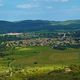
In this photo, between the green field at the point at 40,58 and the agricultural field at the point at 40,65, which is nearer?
the agricultural field at the point at 40,65

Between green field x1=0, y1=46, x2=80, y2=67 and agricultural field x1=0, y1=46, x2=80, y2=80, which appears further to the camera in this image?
green field x1=0, y1=46, x2=80, y2=67

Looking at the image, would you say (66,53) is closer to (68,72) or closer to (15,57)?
(15,57)

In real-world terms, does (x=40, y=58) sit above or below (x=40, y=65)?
above

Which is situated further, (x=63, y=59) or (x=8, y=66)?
(x=63, y=59)

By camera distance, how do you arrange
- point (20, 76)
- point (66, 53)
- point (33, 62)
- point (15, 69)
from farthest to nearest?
point (66, 53) < point (33, 62) < point (15, 69) < point (20, 76)

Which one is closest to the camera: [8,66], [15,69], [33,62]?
[15,69]

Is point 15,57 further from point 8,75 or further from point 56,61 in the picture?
point 8,75

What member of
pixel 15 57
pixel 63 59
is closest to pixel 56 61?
pixel 63 59

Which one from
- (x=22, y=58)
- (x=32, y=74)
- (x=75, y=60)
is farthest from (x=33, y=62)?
(x=32, y=74)

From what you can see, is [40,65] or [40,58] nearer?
[40,65]
